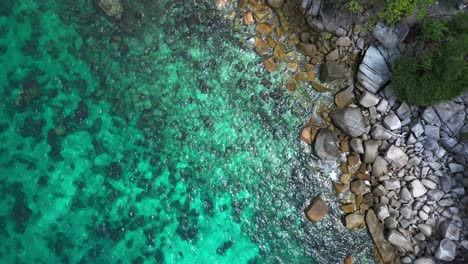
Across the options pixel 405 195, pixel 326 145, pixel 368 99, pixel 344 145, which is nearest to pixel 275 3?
pixel 368 99

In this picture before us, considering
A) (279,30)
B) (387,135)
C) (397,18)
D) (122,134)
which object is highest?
(397,18)

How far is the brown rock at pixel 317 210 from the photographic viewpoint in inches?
247

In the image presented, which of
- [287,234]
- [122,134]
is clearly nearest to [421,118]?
[287,234]

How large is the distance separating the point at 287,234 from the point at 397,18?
11.1 feet

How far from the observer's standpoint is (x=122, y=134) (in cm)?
630

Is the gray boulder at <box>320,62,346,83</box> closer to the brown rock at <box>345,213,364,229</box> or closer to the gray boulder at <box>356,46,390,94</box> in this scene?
the gray boulder at <box>356,46,390,94</box>

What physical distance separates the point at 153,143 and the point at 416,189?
3.79m

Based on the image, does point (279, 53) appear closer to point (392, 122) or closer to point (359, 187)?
point (392, 122)

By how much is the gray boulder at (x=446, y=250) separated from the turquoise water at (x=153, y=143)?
938 mm

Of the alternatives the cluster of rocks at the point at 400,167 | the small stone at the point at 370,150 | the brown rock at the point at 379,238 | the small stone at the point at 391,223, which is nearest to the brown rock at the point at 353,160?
the cluster of rocks at the point at 400,167

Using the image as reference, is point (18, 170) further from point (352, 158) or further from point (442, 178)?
point (442, 178)

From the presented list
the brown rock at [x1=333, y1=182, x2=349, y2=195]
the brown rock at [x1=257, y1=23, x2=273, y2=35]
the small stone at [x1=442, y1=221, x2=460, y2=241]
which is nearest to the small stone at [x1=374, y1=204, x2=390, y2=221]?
the brown rock at [x1=333, y1=182, x2=349, y2=195]

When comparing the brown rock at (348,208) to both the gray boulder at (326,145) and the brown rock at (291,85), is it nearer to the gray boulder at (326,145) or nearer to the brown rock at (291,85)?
the gray boulder at (326,145)

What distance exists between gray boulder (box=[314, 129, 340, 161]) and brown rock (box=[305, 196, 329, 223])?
2.05ft
